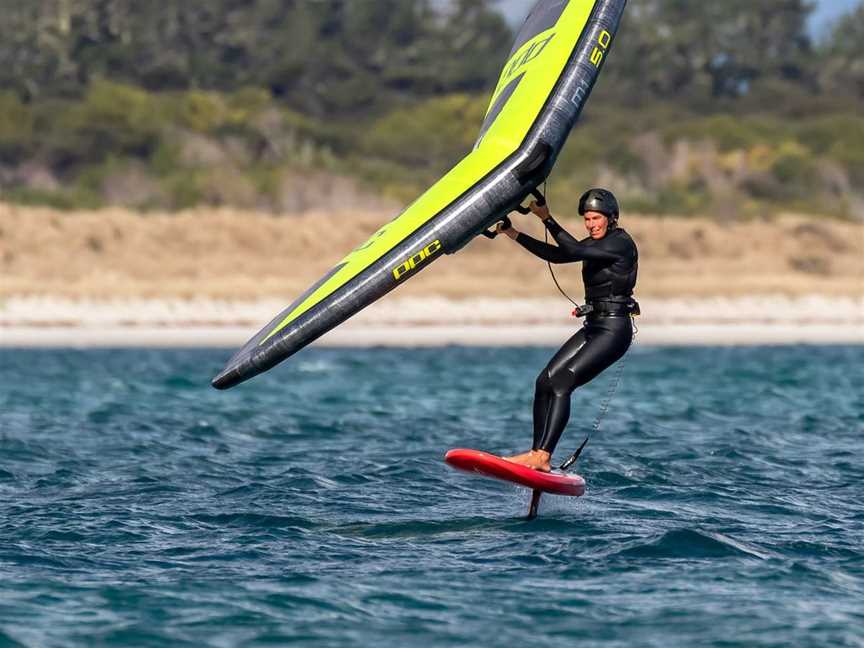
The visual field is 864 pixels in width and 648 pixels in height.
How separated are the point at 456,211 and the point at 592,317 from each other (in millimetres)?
1203

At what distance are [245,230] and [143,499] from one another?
93.4ft

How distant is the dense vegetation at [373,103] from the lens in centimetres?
5038

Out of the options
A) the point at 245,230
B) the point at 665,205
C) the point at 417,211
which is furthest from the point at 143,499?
the point at 665,205

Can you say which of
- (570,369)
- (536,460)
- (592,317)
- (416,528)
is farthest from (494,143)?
(416,528)

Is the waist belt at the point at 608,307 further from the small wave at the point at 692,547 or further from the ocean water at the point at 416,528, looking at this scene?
the small wave at the point at 692,547

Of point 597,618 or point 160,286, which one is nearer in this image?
point 597,618

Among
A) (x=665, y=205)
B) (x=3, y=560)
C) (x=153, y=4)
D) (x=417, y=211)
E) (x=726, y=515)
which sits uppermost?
(x=153, y=4)

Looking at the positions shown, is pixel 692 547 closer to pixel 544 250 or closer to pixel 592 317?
pixel 592 317

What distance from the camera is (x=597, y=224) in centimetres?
1062

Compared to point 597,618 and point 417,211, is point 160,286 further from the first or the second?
point 597,618

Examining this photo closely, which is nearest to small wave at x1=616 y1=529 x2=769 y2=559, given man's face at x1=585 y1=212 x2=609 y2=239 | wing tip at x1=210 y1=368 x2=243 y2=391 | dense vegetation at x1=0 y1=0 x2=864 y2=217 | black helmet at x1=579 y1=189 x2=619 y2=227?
man's face at x1=585 y1=212 x2=609 y2=239

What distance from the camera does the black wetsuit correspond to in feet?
34.7

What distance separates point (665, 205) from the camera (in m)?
46.8

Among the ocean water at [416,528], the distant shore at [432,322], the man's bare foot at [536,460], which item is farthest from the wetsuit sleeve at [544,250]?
the distant shore at [432,322]
